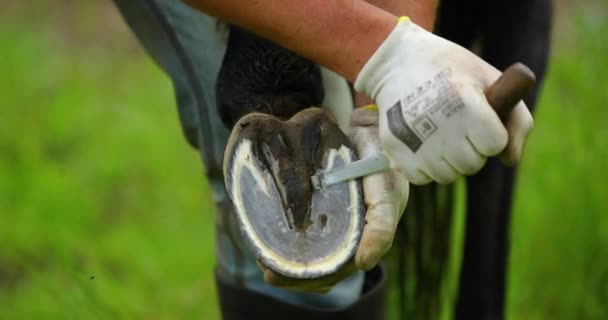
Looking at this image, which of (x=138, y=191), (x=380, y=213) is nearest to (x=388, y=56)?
(x=380, y=213)

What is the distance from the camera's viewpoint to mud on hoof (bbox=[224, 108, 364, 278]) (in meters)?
1.28

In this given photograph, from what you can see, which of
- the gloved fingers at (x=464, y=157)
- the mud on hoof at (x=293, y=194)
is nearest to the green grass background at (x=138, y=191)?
the mud on hoof at (x=293, y=194)

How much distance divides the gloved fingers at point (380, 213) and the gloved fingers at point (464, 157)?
9 centimetres

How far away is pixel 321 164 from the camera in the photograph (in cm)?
134

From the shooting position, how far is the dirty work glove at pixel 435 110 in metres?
1.17

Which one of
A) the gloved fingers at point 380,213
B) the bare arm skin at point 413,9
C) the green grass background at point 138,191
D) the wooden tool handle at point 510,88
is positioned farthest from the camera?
the green grass background at point 138,191

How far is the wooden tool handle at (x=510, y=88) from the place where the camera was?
3.68ft

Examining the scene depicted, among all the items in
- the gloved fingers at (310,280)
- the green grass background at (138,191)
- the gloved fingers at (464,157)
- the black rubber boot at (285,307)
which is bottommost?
the green grass background at (138,191)

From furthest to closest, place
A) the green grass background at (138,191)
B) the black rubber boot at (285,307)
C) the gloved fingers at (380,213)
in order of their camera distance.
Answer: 1. the green grass background at (138,191)
2. the black rubber boot at (285,307)
3. the gloved fingers at (380,213)

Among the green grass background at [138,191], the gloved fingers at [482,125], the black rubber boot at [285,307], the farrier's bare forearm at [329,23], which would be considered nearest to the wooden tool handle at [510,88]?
the gloved fingers at [482,125]

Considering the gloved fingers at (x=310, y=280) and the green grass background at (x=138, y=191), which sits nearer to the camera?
the gloved fingers at (x=310, y=280)

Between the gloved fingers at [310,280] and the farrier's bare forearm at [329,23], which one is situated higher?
the farrier's bare forearm at [329,23]

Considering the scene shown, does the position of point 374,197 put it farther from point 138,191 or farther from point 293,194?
point 138,191

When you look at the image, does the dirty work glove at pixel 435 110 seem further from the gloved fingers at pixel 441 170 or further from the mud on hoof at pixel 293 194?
the mud on hoof at pixel 293 194
